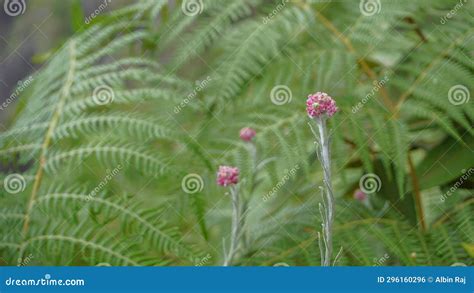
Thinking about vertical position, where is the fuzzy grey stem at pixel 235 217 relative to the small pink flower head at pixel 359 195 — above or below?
above

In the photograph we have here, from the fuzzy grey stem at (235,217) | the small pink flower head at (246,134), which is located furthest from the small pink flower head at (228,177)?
the small pink flower head at (246,134)

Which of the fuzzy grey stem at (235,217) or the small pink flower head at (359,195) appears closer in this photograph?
the fuzzy grey stem at (235,217)

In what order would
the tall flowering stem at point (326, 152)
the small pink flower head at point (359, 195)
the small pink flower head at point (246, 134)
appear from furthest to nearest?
the small pink flower head at point (359, 195), the small pink flower head at point (246, 134), the tall flowering stem at point (326, 152)

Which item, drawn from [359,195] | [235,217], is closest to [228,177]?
[235,217]

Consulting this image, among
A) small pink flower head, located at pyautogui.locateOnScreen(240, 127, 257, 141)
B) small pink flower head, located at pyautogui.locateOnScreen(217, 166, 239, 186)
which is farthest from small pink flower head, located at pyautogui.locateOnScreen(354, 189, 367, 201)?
small pink flower head, located at pyautogui.locateOnScreen(217, 166, 239, 186)

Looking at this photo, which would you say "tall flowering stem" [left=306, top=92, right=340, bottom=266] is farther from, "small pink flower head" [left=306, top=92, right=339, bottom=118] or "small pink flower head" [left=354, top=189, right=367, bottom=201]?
"small pink flower head" [left=354, top=189, right=367, bottom=201]

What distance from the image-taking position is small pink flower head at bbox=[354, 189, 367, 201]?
128cm

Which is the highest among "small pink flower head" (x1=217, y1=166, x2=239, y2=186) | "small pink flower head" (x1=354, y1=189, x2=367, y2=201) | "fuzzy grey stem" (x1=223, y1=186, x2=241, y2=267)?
"small pink flower head" (x1=217, y1=166, x2=239, y2=186)

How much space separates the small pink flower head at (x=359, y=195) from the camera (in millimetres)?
1279

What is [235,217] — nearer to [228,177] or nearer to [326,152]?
[228,177]

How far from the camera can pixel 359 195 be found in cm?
129

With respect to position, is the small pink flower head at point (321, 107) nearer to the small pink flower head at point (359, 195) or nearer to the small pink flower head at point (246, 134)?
the small pink flower head at point (246, 134)

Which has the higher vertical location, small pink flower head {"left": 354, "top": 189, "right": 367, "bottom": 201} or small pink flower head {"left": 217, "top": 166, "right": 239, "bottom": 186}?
small pink flower head {"left": 217, "top": 166, "right": 239, "bottom": 186}

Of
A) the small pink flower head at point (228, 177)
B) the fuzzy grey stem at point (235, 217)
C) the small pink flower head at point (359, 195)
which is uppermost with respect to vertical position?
the small pink flower head at point (228, 177)
